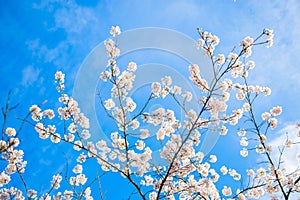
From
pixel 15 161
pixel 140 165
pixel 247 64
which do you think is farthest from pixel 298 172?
pixel 15 161

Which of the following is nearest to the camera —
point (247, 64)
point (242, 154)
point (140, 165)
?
point (140, 165)

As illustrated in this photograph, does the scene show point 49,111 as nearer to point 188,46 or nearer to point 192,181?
point 192,181

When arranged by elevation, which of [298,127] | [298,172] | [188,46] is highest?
[188,46]

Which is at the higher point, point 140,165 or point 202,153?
point 202,153

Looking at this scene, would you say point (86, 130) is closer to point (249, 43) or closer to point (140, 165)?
point (140, 165)

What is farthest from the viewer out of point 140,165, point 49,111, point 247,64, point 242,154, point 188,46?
point 188,46

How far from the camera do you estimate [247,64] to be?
19.2 feet

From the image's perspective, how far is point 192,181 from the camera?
568 cm

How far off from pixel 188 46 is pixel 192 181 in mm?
3256

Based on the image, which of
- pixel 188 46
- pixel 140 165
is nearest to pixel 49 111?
pixel 140 165

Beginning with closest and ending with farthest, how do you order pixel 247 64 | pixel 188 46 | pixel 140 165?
1. pixel 140 165
2. pixel 247 64
3. pixel 188 46

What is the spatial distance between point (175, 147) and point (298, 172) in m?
2.44

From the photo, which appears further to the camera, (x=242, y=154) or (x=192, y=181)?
(x=242, y=154)

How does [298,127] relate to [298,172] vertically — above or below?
above
